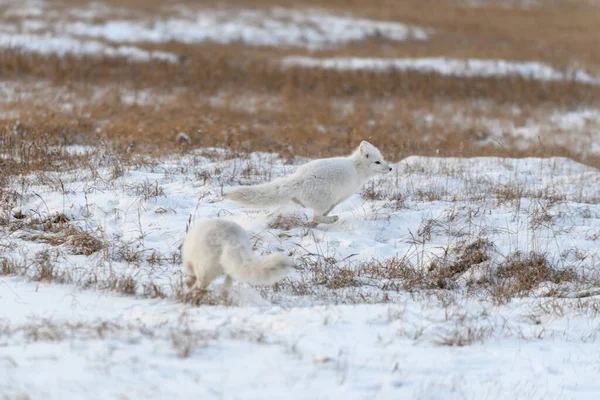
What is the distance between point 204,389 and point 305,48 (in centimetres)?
2629

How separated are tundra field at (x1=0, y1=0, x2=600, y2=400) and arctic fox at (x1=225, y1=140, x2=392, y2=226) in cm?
39

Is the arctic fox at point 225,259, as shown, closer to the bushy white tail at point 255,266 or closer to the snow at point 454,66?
the bushy white tail at point 255,266

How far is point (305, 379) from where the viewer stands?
4.67 metres

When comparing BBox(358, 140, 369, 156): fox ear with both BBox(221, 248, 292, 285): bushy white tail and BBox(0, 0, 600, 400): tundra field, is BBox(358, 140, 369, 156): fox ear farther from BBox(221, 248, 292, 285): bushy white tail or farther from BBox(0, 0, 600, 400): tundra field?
BBox(221, 248, 292, 285): bushy white tail

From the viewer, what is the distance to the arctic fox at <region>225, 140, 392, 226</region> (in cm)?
790

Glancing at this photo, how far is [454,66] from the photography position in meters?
24.9

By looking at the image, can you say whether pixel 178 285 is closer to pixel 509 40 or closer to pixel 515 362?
pixel 515 362

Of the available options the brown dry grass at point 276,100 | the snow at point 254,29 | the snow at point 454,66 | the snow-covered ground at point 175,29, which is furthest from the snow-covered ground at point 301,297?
the snow at point 254,29

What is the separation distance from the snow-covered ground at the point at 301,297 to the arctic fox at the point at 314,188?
37 centimetres

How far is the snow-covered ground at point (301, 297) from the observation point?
4.71 m

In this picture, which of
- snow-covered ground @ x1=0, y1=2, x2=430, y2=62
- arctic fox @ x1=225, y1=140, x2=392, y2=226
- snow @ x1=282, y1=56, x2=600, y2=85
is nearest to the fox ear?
arctic fox @ x1=225, y1=140, x2=392, y2=226

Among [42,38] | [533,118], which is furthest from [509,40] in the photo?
[42,38]

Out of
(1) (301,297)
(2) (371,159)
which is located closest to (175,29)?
(2) (371,159)

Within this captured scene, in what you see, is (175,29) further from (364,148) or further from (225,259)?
(225,259)
